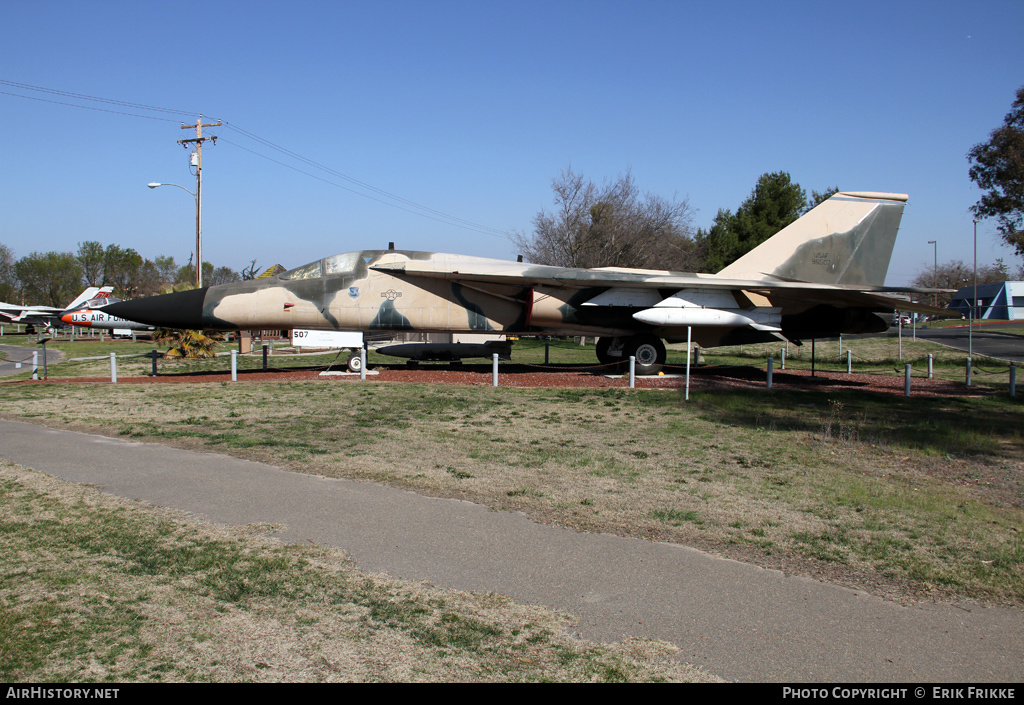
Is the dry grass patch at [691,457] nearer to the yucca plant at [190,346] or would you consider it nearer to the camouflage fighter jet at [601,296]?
the camouflage fighter jet at [601,296]

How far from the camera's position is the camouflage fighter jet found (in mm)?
15281

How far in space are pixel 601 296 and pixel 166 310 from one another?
391 inches

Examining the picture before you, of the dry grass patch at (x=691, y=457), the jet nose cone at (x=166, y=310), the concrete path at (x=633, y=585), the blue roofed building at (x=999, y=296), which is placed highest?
the blue roofed building at (x=999, y=296)

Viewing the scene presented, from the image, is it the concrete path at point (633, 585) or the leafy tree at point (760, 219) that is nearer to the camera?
the concrete path at point (633, 585)

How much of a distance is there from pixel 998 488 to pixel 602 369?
1209cm

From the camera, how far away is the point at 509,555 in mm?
4785

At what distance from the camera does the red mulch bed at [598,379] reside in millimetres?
15500

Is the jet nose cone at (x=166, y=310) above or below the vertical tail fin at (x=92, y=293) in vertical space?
below

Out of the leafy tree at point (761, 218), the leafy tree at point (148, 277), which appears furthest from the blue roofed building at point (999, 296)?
the leafy tree at point (148, 277)

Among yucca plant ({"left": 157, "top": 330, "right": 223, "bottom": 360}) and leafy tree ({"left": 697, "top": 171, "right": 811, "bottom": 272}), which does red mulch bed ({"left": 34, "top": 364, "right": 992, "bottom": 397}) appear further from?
leafy tree ({"left": 697, "top": 171, "right": 811, "bottom": 272})

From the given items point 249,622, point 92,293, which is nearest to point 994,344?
point 249,622

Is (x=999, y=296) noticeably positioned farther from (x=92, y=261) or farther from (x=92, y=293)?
(x=92, y=261)

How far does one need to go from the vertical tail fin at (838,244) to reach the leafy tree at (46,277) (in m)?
82.2

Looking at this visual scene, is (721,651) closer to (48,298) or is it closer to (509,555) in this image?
(509,555)
